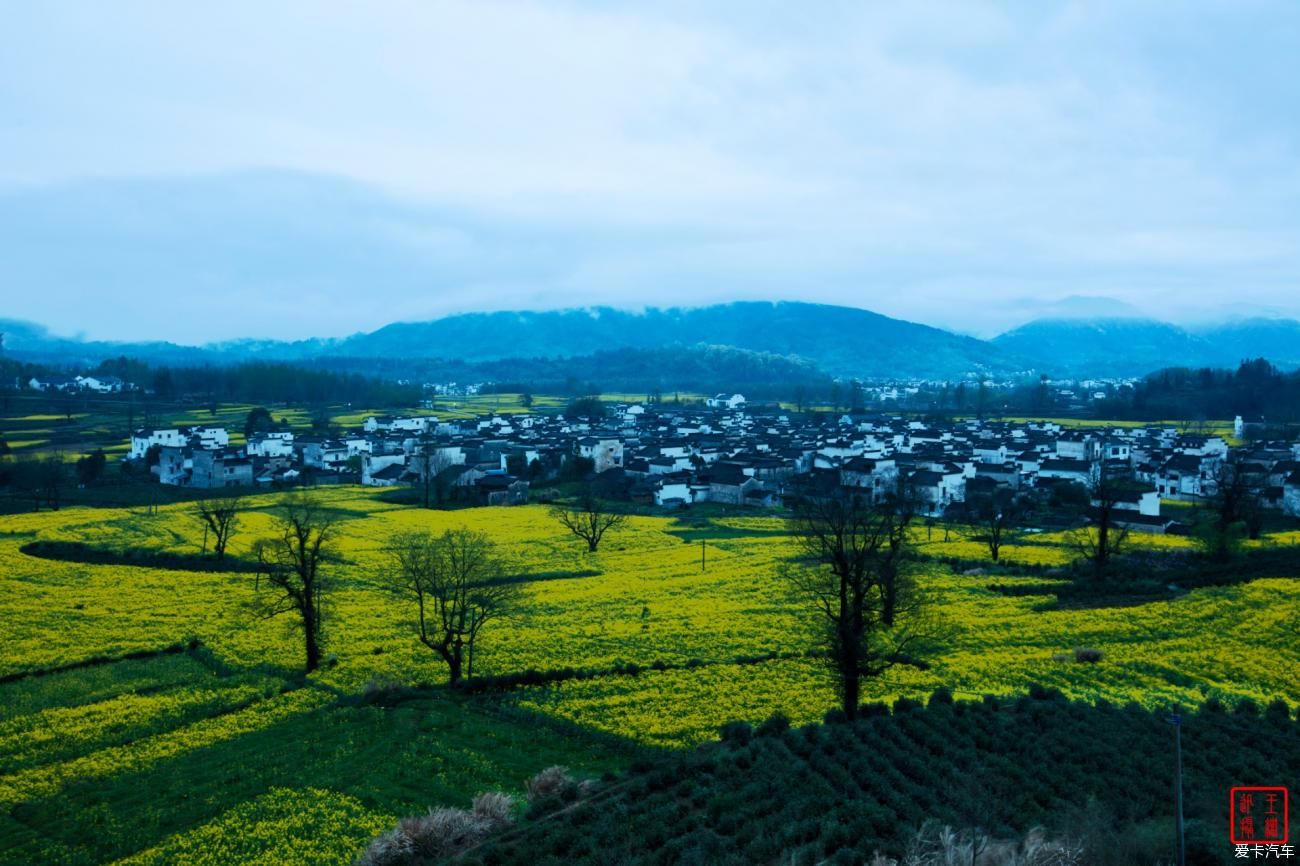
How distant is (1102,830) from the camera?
13141 mm

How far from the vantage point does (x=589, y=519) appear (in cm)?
5847

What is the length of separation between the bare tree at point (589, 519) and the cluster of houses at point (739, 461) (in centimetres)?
853

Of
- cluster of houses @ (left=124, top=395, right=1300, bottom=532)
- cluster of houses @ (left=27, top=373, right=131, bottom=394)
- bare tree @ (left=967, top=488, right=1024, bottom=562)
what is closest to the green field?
bare tree @ (left=967, top=488, right=1024, bottom=562)

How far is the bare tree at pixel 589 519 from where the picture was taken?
177 ft

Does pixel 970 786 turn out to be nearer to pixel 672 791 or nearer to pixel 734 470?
pixel 672 791

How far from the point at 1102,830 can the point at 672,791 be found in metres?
7.86

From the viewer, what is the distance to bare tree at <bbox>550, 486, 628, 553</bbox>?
54.0 metres

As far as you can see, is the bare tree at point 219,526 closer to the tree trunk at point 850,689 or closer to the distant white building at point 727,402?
the tree trunk at point 850,689

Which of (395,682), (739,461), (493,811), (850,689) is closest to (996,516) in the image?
(739,461)

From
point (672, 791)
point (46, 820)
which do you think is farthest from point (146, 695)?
point (672, 791)

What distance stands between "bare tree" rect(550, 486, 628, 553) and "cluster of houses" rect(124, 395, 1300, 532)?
8534mm

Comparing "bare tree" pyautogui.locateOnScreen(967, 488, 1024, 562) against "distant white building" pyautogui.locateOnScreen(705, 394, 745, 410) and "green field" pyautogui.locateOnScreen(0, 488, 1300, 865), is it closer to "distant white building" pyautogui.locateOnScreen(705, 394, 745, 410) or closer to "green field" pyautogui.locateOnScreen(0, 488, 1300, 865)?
"green field" pyautogui.locateOnScreen(0, 488, 1300, 865)

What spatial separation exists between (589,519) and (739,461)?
24.1 metres

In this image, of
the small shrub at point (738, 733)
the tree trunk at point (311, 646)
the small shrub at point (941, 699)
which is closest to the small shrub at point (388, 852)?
the small shrub at point (738, 733)
